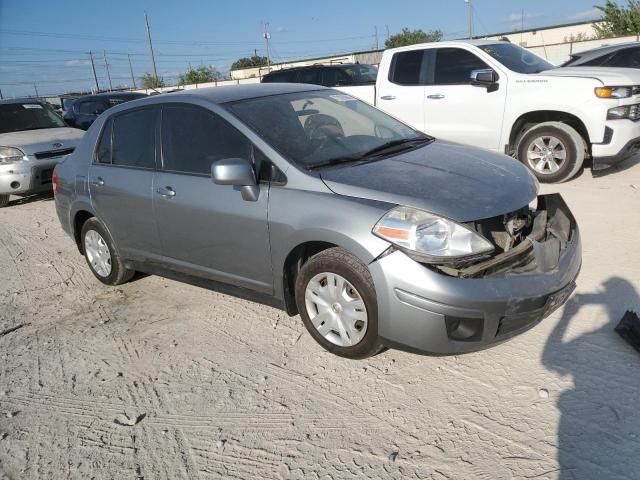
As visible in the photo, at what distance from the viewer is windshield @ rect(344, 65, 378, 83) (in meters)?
10.7

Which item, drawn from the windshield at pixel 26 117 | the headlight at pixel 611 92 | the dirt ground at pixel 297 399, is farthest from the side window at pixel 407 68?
the windshield at pixel 26 117

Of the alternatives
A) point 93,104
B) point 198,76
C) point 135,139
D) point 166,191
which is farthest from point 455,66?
point 198,76

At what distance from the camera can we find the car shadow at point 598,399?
235 cm

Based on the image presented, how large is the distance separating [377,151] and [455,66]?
461 cm

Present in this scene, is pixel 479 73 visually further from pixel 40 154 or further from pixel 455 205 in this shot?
pixel 40 154

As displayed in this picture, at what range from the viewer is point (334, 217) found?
3109 millimetres

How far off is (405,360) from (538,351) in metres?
0.80

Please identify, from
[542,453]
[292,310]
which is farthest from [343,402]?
[542,453]

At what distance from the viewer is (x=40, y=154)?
8.90 m

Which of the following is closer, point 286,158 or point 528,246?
point 528,246

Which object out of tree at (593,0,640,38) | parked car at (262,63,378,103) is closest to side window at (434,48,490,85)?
parked car at (262,63,378,103)

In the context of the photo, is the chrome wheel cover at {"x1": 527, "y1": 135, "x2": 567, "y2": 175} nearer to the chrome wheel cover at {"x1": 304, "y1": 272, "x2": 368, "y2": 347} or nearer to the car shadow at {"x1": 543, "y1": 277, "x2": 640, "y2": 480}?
the car shadow at {"x1": 543, "y1": 277, "x2": 640, "y2": 480}

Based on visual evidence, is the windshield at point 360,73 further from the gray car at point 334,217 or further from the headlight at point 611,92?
the gray car at point 334,217

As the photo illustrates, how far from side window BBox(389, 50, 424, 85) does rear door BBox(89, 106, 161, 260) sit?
4.83 metres
